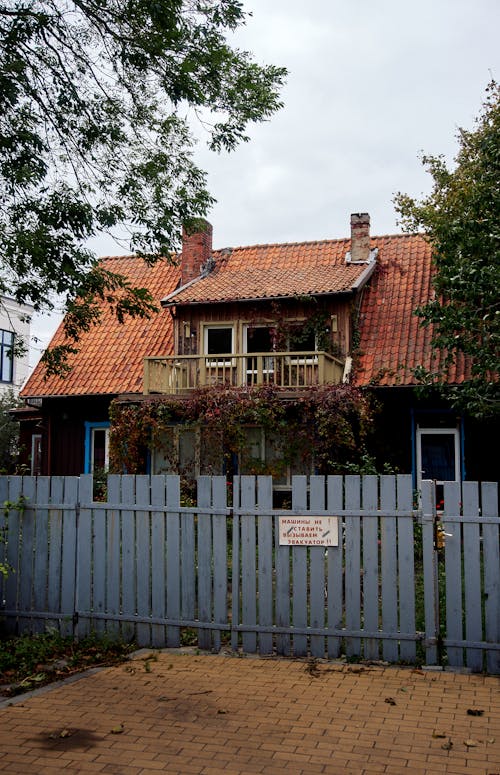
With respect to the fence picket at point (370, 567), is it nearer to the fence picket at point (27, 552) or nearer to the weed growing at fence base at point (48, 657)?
the weed growing at fence base at point (48, 657)

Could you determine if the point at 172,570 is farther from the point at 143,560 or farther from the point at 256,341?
the point at 256,341

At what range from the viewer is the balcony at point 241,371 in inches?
720

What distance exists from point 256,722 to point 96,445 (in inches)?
653

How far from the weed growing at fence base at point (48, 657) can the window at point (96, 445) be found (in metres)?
13.5

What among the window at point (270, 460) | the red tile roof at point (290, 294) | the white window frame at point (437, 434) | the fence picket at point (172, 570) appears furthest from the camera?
the red tile roof at point (290, 294)

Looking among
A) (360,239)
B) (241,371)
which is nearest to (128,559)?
(241,371)

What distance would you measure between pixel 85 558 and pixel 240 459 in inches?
440

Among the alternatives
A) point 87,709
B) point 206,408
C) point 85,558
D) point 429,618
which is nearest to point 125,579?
point 85,558

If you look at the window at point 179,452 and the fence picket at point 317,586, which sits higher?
the window at point 179,452

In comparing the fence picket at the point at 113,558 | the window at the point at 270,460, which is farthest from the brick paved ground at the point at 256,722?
the window at the point at 270,460

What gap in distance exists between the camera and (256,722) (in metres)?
5.52

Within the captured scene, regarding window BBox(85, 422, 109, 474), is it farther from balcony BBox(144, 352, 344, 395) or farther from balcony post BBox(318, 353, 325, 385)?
balcony post BBox(318, 353, 325, 385)

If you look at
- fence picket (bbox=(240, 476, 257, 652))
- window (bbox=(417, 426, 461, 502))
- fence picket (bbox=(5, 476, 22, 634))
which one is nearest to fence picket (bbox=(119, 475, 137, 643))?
fence picket (bbox=(240, 476, 257, 652))

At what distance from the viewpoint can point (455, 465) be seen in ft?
59.7
